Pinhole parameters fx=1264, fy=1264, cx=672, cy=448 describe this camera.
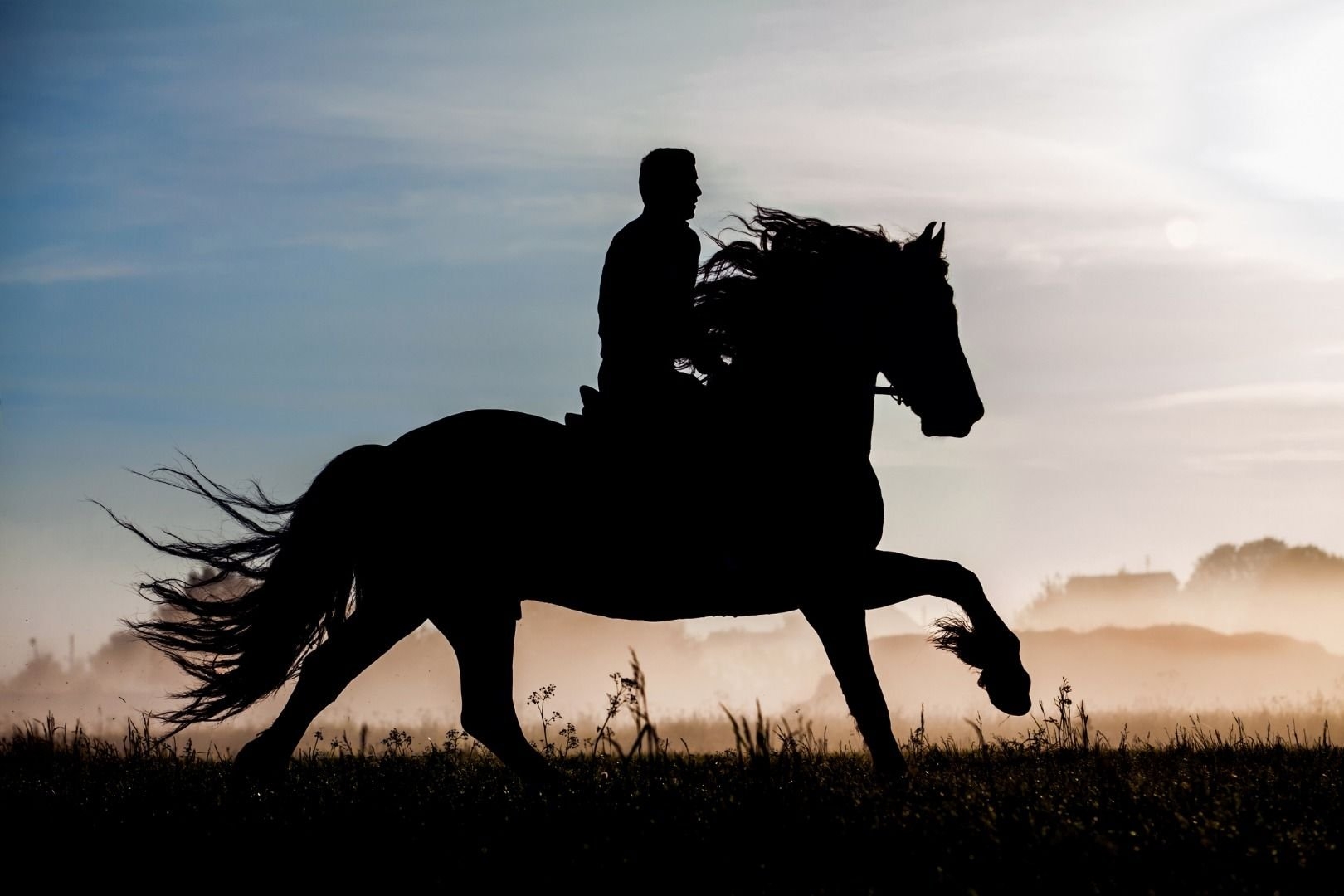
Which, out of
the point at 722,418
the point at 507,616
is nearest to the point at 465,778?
the point at 507,616

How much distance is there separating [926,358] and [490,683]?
351 cm

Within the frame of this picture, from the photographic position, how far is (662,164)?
7934mm

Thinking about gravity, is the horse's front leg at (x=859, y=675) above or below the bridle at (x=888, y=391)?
below

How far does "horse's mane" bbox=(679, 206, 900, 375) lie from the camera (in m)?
8.38

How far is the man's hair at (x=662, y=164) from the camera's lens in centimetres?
793

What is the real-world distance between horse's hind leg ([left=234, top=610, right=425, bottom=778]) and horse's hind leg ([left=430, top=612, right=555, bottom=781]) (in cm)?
44

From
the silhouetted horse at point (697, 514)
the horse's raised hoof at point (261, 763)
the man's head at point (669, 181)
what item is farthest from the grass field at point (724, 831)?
the man's head at point (669, 181)

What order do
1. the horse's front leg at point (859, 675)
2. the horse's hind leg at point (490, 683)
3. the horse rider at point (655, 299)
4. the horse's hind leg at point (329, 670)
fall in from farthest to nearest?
1. the horse's hind leg at point (329, 670)
2. the horse's hind leg at point (490, 683)
3. the horse rider at point (655, 299)
4. the horse's front leg at point (859, 675)

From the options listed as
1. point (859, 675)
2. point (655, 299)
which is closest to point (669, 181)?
point (655, 299)

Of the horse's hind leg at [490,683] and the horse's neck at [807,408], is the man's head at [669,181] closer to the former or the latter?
the horse's neck at [807,408]

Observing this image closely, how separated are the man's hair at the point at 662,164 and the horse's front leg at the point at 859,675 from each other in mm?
2852

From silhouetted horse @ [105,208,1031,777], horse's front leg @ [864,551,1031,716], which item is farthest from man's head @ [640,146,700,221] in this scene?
horse's front leg @ [864,551,1031,716]

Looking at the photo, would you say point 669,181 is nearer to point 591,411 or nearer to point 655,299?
point 655,299

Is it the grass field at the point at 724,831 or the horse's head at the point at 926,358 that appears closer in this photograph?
the grass field at the point at 724,831
